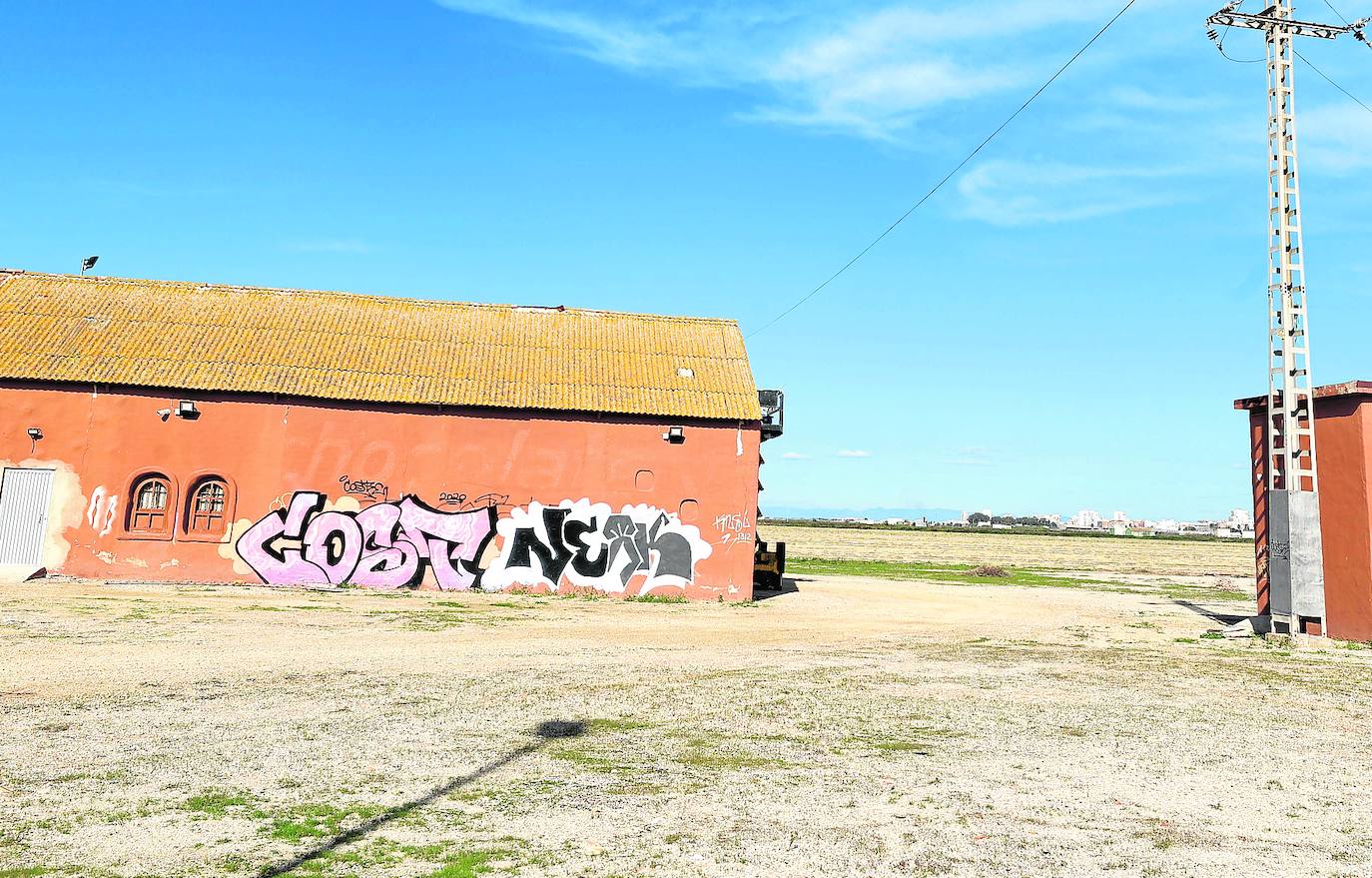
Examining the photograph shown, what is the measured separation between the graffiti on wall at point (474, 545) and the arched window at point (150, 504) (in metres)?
2.06

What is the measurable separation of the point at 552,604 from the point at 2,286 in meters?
18.7

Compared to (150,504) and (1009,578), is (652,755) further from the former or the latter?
(1009,578)

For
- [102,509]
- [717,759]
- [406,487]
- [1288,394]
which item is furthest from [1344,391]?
[102,509]

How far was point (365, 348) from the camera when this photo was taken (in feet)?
83.7

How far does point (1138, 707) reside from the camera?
10.7 meters

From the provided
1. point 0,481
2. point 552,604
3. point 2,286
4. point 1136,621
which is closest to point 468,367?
point 552,604

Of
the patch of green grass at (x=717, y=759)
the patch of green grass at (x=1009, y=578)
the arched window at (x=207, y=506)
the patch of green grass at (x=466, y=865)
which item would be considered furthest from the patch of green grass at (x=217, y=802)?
the patch of green grass at (x=1009, y=578)

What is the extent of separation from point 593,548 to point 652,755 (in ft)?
52.4

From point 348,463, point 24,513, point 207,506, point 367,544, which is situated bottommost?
point 367,544

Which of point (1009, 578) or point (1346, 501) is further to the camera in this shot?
point (1009, 578)

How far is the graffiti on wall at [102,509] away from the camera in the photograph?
22.6 metres

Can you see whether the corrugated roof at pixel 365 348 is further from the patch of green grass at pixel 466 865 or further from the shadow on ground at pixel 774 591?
the patch of green grass at pixel 466 865

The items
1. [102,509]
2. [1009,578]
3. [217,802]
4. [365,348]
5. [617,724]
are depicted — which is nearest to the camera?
[217,802]

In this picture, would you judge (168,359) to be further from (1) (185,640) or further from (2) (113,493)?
(1) (185,640)
